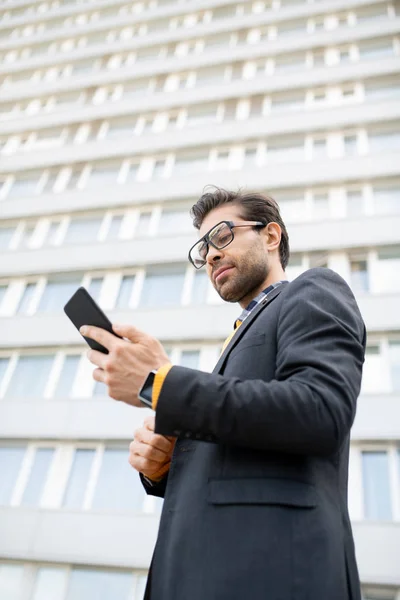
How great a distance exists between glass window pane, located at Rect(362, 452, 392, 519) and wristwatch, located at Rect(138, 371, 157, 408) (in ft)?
32.0

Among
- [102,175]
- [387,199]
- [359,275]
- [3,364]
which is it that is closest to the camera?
[359,275]

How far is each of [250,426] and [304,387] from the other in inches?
6.6

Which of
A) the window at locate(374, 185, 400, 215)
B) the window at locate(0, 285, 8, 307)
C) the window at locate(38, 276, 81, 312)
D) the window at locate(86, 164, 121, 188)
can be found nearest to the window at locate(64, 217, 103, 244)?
the window at locate(38, 276, 81, 312)

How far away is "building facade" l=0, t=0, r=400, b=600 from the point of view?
414 inches

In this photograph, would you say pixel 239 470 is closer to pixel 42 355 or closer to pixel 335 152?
pixel 42 355

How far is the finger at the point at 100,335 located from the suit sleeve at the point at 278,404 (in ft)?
0.68

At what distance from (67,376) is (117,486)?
3486mm

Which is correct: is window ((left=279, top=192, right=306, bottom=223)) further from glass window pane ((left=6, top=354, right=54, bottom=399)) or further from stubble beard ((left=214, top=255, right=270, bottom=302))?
stubble beard ((left=214, top=255, right=270, bottom=302))

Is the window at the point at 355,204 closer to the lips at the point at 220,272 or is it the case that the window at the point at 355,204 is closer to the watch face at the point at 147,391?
the lips at the point at 220,272

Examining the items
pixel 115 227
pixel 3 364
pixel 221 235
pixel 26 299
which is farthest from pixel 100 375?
pixel 115 227

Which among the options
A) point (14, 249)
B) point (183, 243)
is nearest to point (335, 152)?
point (183, 243)

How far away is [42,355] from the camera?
45.7 ft

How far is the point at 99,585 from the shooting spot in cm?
1024

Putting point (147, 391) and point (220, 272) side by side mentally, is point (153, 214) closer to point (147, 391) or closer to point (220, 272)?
point (220, 272)
